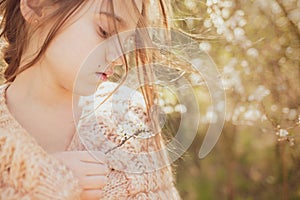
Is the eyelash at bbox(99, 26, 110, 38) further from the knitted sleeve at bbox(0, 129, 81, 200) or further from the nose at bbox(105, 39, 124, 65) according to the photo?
the knitted sleeve at bbox(0, 129, 81, 200)

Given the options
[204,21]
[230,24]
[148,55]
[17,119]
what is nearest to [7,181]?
[17,119]

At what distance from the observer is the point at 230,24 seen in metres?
2.73

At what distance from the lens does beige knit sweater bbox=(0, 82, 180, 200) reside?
4.04 feet

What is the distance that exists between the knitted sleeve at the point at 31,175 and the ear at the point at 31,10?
259mm

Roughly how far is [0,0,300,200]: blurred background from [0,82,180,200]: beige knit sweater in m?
1.01

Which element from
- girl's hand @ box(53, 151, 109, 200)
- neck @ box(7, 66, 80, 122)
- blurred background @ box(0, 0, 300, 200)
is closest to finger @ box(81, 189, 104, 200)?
girl's hand @ box(53, 151, 109, 200)

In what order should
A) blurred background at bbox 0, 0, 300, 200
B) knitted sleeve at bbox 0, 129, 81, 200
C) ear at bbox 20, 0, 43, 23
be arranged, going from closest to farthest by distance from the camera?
knitted sleeve at bbox 0, 129, 81, 200
ear at bbox 20, 0, 43, 23
blurred background at bbox 0, 0, 300, 200

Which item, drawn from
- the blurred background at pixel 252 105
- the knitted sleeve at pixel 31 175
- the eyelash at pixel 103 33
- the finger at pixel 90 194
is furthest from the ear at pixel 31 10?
the blurred background at pixel 252 105

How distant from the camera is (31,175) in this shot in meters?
1.23

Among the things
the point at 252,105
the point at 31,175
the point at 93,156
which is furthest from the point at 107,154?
the point at 252,105

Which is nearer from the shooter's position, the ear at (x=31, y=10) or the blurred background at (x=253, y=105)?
the ear at (x=31, y=10)

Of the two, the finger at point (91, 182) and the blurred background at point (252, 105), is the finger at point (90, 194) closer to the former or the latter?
the finger at point (91, 182)

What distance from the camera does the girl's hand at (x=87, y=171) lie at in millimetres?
1271

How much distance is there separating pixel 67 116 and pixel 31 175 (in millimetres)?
181
